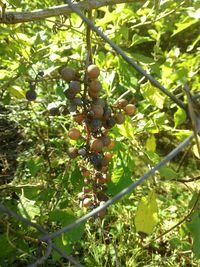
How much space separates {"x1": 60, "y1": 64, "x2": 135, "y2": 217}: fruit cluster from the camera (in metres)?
0.86

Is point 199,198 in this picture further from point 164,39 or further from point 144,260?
point 164,39

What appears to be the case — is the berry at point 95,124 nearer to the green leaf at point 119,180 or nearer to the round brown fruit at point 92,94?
the round brown fruit at point 92,94

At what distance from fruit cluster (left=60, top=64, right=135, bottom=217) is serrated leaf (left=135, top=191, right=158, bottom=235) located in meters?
0.10

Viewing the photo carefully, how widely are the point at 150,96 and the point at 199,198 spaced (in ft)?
1.79

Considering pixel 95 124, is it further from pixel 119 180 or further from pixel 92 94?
pixel 119 180

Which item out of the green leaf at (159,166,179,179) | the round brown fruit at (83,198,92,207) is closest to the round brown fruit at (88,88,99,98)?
the green leaf at (159,166,179,179)

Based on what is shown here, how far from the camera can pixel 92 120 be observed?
910mm

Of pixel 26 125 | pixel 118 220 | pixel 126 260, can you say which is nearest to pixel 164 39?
pixel 26 125

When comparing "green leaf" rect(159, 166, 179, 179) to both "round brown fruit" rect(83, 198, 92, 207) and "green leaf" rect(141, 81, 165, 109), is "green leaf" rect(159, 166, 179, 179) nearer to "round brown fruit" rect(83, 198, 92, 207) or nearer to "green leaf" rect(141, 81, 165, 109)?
"round brown fruit" rect(83, 198, 92, 207)

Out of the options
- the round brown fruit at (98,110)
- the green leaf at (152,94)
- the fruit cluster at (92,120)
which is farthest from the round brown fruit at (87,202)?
the green leaf at (152,94)

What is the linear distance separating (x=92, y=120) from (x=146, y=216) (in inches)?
11.6

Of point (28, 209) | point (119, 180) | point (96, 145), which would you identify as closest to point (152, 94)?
point (119, 180)

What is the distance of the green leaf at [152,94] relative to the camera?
51.7 inches

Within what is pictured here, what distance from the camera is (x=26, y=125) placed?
2.71m
